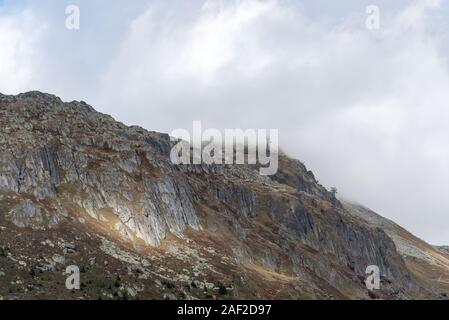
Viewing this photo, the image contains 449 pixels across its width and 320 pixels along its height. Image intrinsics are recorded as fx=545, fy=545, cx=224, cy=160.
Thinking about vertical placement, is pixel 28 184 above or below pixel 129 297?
above

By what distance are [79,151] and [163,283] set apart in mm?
47524

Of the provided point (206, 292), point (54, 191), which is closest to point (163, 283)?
point (206, 292)

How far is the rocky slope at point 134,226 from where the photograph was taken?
293 ft

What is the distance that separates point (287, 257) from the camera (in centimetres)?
14575

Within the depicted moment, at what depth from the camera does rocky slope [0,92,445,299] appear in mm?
89375

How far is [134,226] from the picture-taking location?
113875mm
